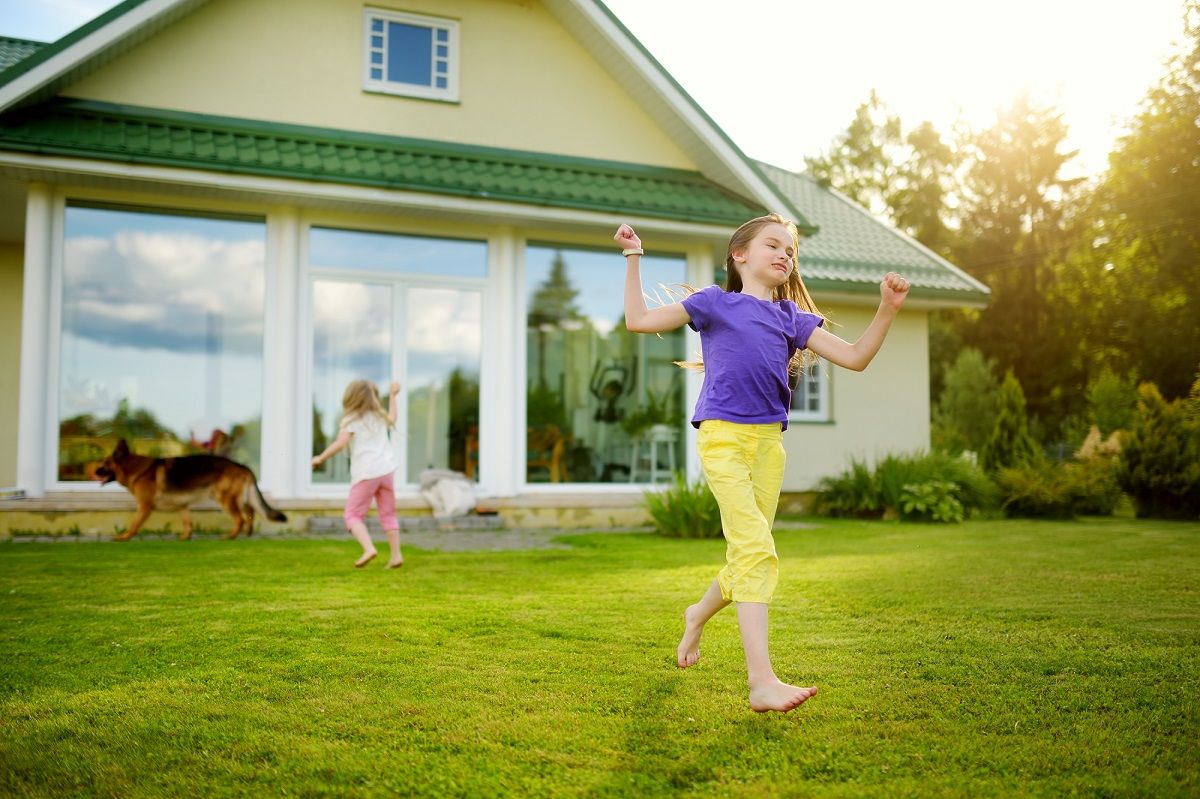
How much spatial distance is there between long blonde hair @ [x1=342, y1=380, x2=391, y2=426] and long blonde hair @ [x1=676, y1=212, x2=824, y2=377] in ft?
12.2

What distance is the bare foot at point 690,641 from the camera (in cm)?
363

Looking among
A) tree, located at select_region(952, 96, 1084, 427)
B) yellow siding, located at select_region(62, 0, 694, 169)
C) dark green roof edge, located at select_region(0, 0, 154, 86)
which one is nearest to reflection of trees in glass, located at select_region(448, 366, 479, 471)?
yellow siding, located at select_region(62, 0, 694, 169)

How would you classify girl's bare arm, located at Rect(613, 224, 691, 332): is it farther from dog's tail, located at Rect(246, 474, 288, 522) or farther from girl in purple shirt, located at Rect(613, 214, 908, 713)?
dog's tail, located at Rect(246, 474, 288, 522)

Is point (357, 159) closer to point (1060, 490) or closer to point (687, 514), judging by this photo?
point (687, 514)

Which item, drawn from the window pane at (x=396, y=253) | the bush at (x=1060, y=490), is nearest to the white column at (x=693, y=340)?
the window pane at (x=396, y=253)

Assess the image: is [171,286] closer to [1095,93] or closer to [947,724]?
[947,724]

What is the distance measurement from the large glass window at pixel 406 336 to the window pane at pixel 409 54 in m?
1.84

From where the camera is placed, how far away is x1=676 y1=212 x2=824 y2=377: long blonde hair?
3770mm

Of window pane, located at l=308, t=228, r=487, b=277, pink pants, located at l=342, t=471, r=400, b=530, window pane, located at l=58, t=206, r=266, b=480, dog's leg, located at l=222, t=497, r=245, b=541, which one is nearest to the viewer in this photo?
pink pants, located at l=342, t=471, r=400, b=530

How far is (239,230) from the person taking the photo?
32.7 ft

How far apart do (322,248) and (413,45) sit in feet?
8.49

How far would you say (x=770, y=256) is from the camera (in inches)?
144

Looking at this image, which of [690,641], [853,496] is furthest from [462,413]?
[690,641]

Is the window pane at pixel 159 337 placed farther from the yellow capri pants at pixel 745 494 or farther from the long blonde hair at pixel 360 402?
the yellow capri pants at pixel 745 494
